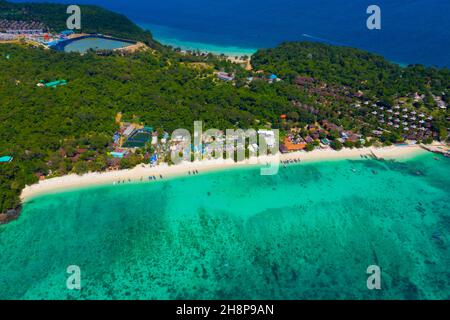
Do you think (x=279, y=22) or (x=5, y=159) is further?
(x=279, y=22)

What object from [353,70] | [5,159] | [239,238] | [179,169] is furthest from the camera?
[353,70]

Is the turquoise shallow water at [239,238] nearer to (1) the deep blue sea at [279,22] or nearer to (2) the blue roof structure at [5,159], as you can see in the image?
(2) the blue roof structure at [5,159]

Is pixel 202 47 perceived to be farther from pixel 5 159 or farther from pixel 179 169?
pixel 5 159

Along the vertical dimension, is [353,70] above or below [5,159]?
above

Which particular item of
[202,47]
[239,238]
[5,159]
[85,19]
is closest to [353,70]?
[202,47]

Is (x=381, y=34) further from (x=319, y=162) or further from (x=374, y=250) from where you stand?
(x=374, y=250)

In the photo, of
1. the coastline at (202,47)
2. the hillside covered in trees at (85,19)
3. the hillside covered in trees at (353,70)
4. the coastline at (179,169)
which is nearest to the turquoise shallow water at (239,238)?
the coastline at (179,169)
